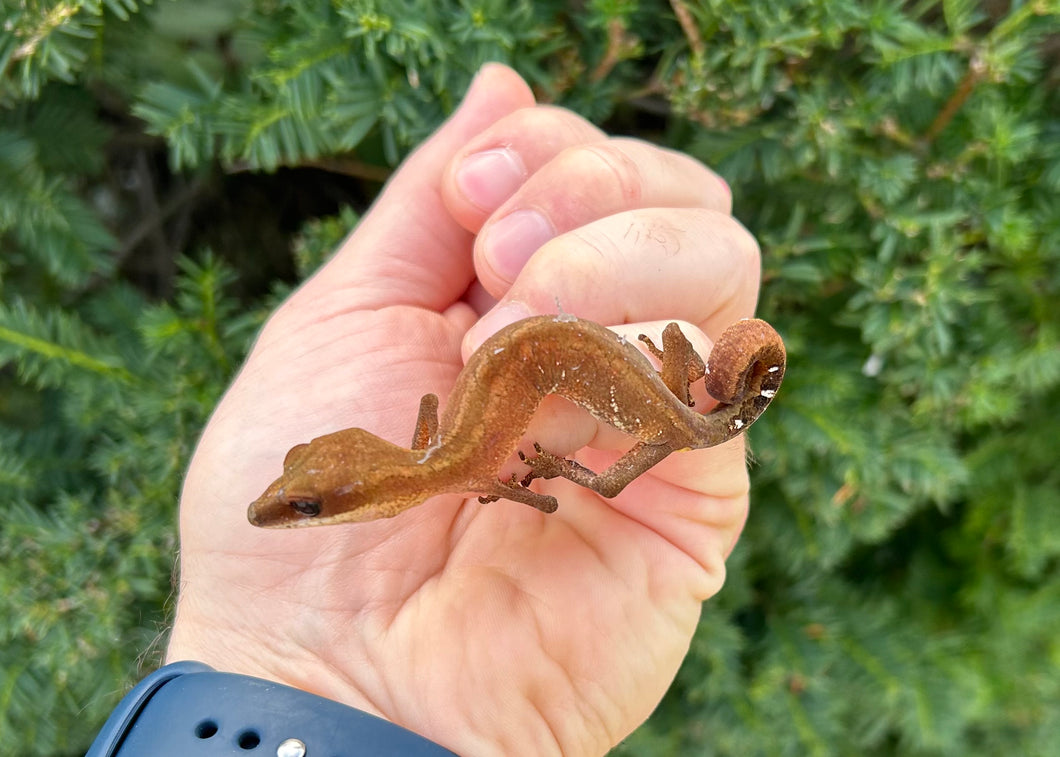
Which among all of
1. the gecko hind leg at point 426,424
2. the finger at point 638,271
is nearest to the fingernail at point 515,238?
the finger at point 638,271

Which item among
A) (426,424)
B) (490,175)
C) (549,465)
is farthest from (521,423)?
(490,175)

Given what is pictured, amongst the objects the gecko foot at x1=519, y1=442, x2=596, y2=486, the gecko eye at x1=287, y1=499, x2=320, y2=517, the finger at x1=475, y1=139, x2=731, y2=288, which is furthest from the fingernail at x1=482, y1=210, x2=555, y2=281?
the gecko eye at x1=287, y1=499, x2=320, y2=517

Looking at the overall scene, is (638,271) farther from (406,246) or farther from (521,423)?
(406,246)

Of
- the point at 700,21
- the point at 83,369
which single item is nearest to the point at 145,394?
the point at 83,369

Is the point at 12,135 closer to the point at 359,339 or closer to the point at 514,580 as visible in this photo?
the point at 359,339

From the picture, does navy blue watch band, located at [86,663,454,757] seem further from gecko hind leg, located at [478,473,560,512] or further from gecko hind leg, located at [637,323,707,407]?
gecko hind leg, located at [637,323,707,407]

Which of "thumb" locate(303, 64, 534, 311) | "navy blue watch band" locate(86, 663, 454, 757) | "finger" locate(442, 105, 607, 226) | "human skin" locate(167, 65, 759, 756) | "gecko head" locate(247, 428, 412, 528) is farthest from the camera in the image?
"thumb" locate(303, 64, 534, 311)
